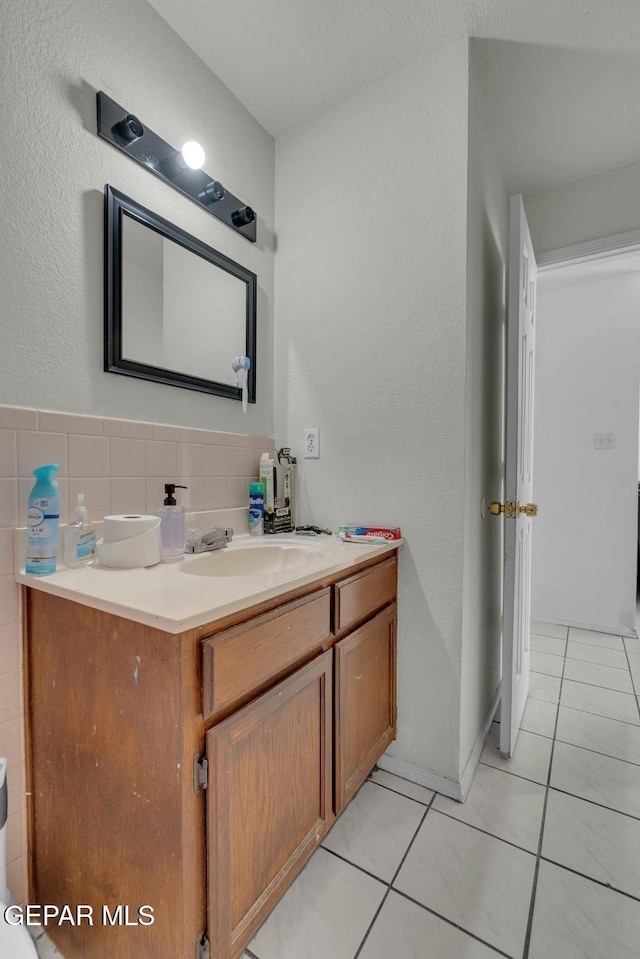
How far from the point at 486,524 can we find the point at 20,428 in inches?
61.4

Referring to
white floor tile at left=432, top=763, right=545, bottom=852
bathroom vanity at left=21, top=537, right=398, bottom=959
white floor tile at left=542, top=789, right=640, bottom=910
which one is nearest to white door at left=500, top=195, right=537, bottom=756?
→ white floor tile at left=432, top=763, right=545, bottom=852

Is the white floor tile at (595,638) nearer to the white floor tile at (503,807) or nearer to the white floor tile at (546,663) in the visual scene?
the white floor tile at (546,663)

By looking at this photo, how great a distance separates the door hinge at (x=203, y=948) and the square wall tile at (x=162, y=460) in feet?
3.28

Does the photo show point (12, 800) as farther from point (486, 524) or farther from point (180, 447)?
point (486, 524)

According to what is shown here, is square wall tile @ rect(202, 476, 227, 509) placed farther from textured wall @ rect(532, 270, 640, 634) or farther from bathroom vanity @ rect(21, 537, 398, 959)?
textured wall @ rect(532, 270, 640, 634)

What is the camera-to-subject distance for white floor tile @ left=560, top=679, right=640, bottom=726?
1.89m

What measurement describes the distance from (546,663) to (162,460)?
2.28m

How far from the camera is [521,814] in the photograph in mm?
1351

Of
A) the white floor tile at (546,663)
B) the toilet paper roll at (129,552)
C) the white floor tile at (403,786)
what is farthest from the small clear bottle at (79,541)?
the white floor tile at (546,663)

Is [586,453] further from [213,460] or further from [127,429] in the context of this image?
[127,429]

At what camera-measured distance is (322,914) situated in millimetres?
1044

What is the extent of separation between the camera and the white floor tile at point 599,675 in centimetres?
215

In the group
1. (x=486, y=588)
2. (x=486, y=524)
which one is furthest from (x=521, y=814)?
(x=486, y=524)

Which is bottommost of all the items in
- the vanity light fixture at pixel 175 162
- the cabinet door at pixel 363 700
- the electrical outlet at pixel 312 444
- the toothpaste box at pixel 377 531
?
the cabinet door at pixel 363 700
